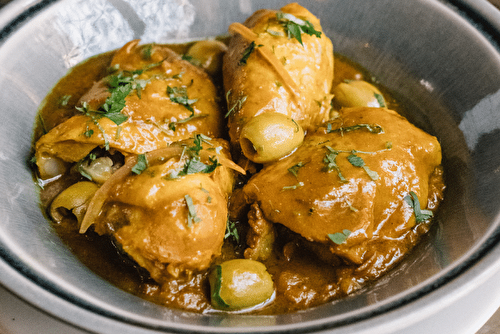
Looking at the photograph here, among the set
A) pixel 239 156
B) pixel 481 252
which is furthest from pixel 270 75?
pixel 481 252

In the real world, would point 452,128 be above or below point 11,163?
above

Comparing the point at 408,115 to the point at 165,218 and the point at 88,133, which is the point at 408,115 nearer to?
the point at 165,218

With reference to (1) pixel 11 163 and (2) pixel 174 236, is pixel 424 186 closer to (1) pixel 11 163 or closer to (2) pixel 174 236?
(2) pixel 174 236

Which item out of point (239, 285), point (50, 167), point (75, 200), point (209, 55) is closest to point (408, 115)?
point (209, 55)

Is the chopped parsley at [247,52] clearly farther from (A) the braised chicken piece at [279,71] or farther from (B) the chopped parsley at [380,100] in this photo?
(B) the chopped parsley at [380,100]

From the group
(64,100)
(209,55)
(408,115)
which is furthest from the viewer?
(209,55)

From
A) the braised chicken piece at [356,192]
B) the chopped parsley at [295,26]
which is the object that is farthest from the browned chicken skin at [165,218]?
the chopped parsley at [295,26]

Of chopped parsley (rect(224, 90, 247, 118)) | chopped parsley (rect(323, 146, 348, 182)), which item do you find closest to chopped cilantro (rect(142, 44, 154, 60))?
chopped parsley (rect(224, 90, 247, 118))
